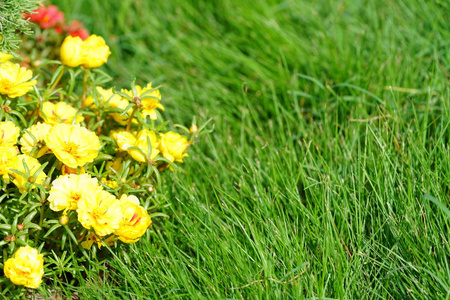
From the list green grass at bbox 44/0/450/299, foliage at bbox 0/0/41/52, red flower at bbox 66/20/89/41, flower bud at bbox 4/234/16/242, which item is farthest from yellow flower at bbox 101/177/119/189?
red flower at bbox 66/20/89/41


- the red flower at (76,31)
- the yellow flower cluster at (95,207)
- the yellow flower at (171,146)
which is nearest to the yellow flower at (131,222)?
the yellow flower cluster at (95,207)

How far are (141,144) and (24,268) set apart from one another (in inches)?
19.3

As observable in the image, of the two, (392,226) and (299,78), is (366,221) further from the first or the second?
(299,78)

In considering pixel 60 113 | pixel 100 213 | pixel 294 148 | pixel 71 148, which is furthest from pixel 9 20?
pixel 294 148

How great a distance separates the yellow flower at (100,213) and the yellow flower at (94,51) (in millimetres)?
549

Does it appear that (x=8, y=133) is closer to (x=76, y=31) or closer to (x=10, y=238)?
(x=10, y=238)

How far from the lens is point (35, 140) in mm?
1575

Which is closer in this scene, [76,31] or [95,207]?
[95,207]

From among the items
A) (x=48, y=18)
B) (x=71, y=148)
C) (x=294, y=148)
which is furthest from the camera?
(x=48, y=18)

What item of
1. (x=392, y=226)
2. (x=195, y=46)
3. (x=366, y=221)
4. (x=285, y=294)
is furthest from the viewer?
(x=195, y=46)

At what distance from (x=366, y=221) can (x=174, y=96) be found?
1.23 m

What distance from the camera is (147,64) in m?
2.89

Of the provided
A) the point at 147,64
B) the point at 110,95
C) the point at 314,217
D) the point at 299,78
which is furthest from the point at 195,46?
the point at 314,217

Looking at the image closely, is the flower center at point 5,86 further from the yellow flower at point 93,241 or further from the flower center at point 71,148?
the yellow flower at point 93,241
